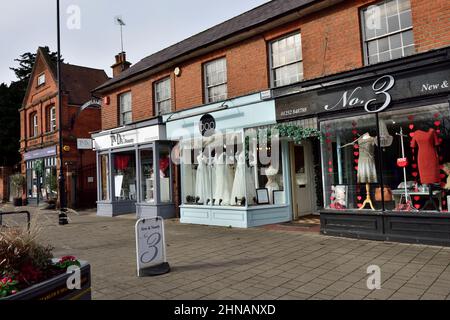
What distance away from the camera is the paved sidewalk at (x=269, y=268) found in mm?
4652

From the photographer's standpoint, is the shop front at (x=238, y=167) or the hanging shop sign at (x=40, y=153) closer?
the shop front at (x=238, y=167)

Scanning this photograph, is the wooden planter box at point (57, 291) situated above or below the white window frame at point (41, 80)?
below

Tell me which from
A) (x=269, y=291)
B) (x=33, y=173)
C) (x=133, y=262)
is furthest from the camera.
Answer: (x=33, y=173)

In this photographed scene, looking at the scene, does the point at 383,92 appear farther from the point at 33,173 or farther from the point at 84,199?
the point at 33,173

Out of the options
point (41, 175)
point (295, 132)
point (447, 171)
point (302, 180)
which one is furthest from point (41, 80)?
point (447, 171)

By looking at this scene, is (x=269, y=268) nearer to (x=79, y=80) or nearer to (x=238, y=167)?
(x=238, y=167)

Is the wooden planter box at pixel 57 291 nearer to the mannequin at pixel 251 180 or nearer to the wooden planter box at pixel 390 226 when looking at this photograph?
the wooden planter box at pixel 390 226

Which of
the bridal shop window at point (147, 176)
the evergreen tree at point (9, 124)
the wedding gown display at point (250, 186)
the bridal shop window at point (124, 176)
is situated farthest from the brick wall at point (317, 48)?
the evergreen tree at point (9, 124)

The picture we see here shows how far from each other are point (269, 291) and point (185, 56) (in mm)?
10057

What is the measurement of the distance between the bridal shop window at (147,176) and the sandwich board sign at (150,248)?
830 centimetres

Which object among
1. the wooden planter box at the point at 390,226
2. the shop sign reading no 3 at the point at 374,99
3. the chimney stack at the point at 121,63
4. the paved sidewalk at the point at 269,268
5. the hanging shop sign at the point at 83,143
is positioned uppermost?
the chimney stack at the point at 121,63
